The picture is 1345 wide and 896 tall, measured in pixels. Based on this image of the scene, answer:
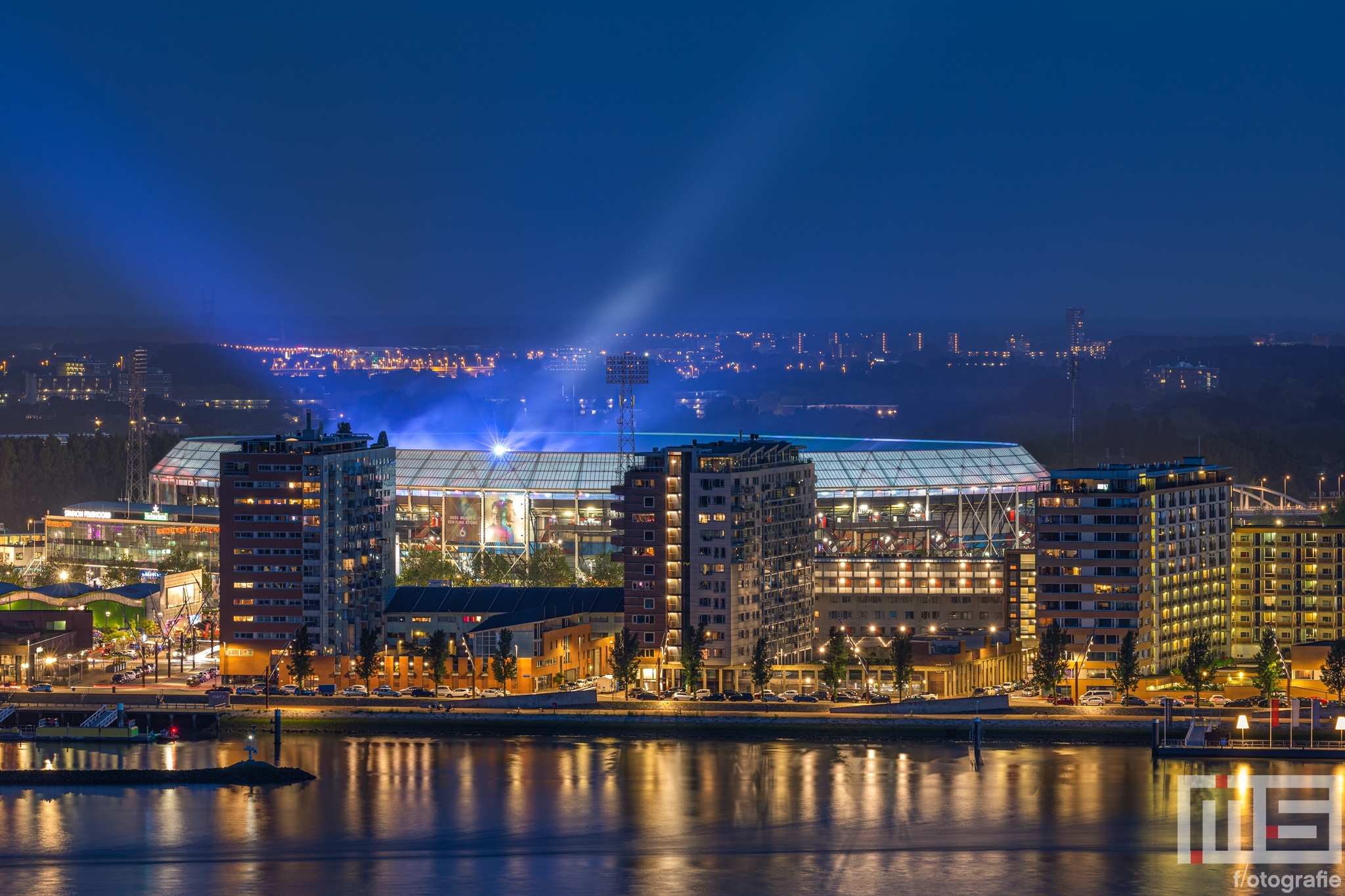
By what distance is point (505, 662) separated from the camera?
4097 centimetres

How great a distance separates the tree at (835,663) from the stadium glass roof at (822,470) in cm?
1322

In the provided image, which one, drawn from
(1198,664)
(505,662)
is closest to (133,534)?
(505,662)

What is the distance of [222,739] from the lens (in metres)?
38.4

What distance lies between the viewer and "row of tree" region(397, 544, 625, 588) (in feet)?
162

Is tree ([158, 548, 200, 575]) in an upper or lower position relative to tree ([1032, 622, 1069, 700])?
upper

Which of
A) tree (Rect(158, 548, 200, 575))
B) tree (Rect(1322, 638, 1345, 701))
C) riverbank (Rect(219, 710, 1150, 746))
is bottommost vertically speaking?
riverbank (Rect(219, 710, 1150, 746))

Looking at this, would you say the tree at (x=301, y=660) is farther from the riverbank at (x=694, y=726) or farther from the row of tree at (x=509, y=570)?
the row of tree at (x=509, y=570)

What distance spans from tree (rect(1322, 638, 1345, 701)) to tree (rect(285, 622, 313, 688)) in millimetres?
18109

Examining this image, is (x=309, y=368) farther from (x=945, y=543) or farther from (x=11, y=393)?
(x=945, y=543)

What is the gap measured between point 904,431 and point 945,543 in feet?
185

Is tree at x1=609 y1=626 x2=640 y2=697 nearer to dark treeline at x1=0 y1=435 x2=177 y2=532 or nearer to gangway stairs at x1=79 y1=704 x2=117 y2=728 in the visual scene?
gangway stairs at x1=79 y1=704 x2=117 y2=728

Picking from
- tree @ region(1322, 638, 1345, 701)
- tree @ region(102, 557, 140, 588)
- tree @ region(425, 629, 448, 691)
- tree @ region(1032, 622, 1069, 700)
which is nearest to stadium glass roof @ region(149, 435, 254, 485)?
tree @ region(102, 557, 140, 588)

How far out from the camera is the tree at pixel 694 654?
40906 mm

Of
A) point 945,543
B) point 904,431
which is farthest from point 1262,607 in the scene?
point 904,431
